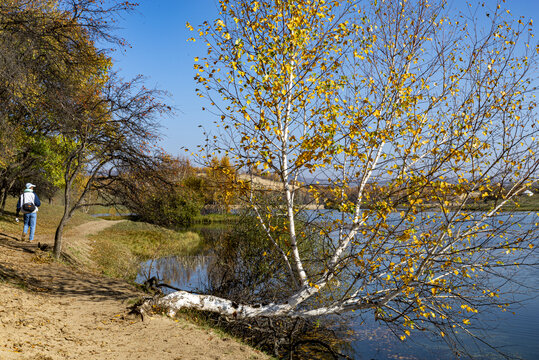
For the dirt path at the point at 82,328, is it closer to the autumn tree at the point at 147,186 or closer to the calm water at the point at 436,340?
the calm water at the point at 436,340

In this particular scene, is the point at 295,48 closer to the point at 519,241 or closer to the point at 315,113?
the point at 315,113

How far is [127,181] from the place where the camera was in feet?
49.3

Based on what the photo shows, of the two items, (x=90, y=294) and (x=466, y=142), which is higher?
(x=466, y=142)

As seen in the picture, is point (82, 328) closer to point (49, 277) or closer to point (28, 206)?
point (49, 277)

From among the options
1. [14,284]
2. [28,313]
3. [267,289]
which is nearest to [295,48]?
[267,289]

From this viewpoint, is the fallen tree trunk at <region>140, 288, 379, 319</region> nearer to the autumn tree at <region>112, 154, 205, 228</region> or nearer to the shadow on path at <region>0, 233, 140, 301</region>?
the shadow on path at <region>0, 233, 140, 301</region>

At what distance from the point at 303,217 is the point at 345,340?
12.9 ft

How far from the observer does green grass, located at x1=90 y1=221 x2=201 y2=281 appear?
1922 cm

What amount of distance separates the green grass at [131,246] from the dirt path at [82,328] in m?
4.41

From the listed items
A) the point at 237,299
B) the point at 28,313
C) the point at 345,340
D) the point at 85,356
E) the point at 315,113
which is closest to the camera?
the point at 85,356

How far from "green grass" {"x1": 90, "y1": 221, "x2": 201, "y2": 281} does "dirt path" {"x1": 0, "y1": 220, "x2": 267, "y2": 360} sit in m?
4.41

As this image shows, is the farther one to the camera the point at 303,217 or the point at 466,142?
the point at 303,217

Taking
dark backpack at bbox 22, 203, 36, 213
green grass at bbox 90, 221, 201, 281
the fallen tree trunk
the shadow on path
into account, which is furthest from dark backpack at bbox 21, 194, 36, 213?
the fallen tree trunk

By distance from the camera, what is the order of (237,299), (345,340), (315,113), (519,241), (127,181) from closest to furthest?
(519,241), (315,113), (237,299), (345,340), (127,181)
